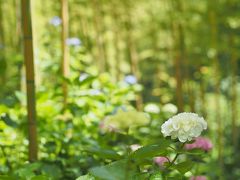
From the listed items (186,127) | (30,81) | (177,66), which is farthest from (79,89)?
(177,66)

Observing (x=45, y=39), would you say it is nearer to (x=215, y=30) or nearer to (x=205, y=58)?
(x=215, y=30)

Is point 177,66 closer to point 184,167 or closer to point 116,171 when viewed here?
point 184,167

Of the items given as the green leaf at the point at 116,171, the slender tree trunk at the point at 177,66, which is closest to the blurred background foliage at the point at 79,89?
the slender tree trunk at the point at 177,66

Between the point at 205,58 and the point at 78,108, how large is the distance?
145 inches

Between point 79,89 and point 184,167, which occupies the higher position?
point 79,89

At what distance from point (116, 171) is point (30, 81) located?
0.78 meters

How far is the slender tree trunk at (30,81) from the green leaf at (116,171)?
707 mm

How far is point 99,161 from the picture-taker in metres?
→ 1.93

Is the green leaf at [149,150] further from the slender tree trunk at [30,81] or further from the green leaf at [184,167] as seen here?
the slender tree trunk at [30,81]

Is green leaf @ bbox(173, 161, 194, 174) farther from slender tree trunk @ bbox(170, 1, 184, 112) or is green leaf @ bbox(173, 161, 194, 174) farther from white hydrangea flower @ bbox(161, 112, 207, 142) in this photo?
slender tree trunk @ bbox(170, 1, 184, 112)

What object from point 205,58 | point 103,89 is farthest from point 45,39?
point 205,58

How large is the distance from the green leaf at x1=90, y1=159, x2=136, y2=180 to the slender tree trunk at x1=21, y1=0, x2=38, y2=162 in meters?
0.71

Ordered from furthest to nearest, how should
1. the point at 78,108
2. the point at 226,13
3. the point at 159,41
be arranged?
the point at 159,41 → the point at 226,13 → the point at 78,108

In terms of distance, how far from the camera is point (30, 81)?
1828mm
